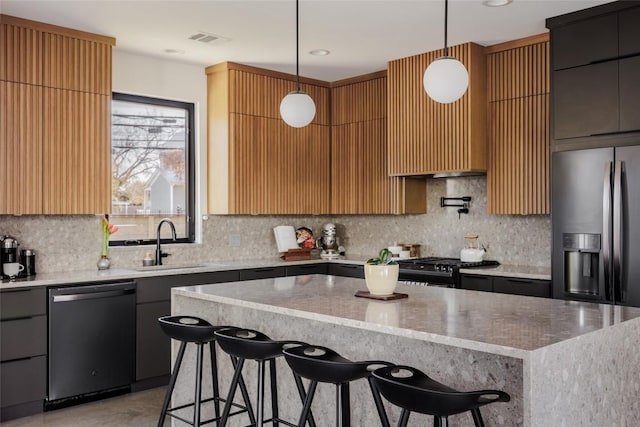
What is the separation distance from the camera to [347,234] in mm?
6914

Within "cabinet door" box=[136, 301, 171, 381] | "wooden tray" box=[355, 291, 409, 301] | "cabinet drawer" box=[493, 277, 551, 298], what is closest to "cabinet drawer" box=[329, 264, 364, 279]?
"cabinet drawer" box=[493, 277, 551, 298]

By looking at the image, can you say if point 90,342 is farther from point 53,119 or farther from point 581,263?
point 581,263

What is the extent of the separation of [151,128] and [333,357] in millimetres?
3687

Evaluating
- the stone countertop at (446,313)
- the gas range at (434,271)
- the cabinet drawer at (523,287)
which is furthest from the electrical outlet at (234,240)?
the cabinet drawer at (523,287)

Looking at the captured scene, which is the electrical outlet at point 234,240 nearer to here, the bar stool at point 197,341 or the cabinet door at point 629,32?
the bar stool at point 197,341

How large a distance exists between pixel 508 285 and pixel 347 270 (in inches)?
69.5

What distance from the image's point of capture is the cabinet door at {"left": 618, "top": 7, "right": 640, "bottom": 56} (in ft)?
13.3

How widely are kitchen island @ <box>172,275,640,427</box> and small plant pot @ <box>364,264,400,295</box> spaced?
103 mm

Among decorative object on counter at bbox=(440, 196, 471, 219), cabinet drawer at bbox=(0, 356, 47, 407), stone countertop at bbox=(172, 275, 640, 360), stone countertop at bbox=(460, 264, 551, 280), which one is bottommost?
cabinet drawer at bbox=(0, 356, 47, 407)

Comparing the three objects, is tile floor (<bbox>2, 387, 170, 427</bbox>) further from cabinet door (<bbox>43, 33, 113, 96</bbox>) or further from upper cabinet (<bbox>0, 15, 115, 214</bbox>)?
cabinet door (<bbox>43, 33, 113, 96</bbox>)

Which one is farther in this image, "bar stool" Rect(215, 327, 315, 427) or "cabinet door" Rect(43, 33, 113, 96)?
"cabinet door" Rect(43, 33, 113, 96)

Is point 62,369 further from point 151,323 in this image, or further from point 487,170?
point 487,170

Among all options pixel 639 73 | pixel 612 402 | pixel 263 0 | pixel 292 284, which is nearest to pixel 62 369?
pixel 292 284

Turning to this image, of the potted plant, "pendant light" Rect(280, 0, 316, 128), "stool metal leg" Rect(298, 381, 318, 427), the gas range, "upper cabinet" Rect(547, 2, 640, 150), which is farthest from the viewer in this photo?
the gas range
